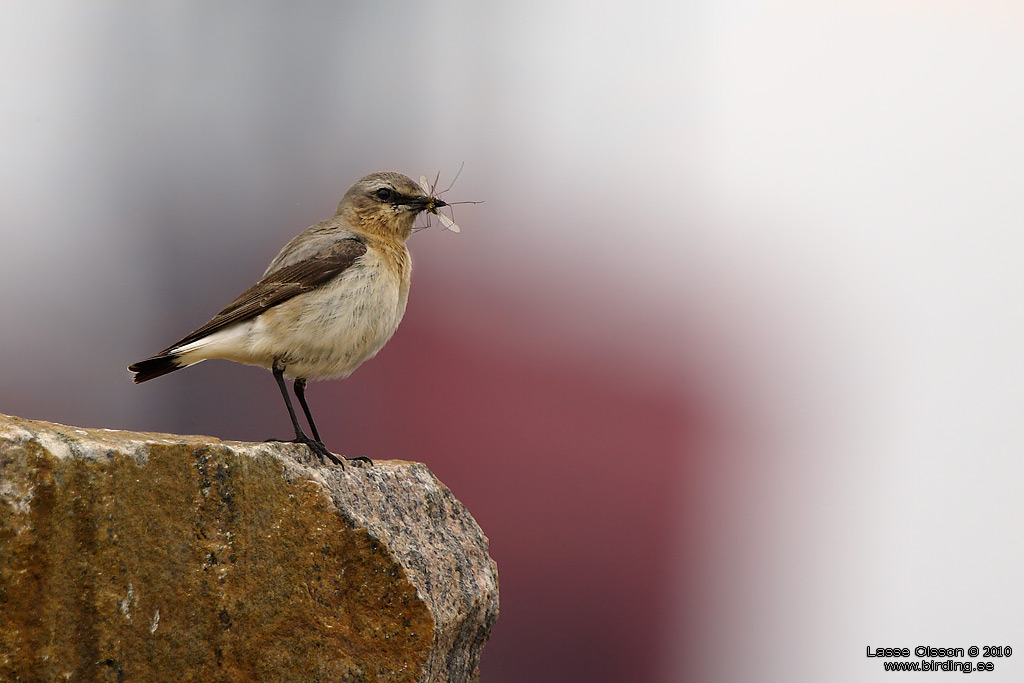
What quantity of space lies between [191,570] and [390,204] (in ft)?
10.4

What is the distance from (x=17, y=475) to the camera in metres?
4.77

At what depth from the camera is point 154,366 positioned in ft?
21.1

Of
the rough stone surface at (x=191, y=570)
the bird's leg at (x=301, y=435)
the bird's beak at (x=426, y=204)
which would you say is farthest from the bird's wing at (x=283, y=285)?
the rough stone surface at (x=191, y=570)

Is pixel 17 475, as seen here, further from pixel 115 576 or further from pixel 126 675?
pixel 126 675

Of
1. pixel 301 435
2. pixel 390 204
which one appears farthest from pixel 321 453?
pixel 390 204

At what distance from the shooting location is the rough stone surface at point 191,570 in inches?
188

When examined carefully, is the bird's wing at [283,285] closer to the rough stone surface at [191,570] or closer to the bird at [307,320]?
the bird at [307,320]

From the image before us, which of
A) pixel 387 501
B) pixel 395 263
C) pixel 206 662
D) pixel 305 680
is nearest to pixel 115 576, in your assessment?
pixel 206 662

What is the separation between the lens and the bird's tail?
6.37 m

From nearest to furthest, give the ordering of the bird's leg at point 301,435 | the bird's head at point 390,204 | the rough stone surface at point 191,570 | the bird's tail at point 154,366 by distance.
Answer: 1. the rough stone surface at point 191,570
2. the bird's leg at point 301,435
3. the bird's tail at point 154,366
4. the bird's head at point 390,204

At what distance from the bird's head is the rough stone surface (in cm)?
237

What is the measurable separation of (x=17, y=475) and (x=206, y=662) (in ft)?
3.99

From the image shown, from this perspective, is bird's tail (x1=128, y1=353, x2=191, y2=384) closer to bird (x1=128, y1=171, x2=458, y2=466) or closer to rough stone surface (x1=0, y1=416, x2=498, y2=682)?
bird (x1=128, y1=171, x2=458, y2=466)

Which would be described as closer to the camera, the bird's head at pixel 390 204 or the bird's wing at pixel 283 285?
the bird's wing at pixel 283 285
